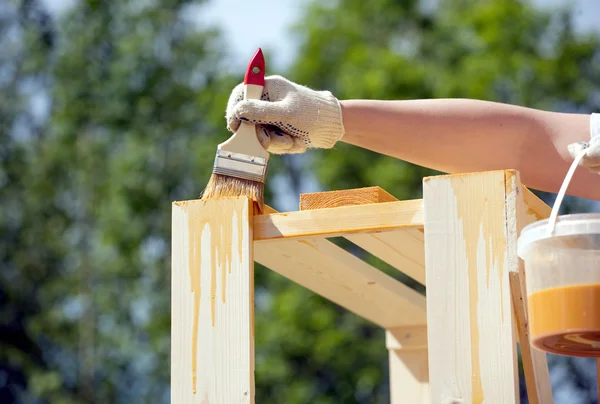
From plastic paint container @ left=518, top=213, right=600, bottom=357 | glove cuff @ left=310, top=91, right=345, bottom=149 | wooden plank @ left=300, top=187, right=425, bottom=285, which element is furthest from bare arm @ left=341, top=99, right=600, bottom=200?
plastic paint container @ left=518, top=213, right=600, bottom=357

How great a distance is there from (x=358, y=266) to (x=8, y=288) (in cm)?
1573

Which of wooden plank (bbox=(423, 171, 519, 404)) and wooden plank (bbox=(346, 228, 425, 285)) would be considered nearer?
wooden plank (bbox=(423, 171, 519, 404))

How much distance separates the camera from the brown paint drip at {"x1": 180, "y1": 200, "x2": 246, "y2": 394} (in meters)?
2.15

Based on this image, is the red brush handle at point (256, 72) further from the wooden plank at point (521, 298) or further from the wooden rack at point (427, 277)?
the wooden plank at point (521, 298)

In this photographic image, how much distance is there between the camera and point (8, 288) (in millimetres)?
17719

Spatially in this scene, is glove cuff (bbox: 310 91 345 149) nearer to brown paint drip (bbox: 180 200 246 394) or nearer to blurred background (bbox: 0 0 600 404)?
brown paint drip (bbox: 180 200 246 394)

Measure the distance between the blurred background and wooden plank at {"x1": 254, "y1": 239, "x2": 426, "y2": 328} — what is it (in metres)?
10.2

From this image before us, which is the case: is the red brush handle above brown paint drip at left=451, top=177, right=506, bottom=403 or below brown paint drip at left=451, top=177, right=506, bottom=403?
above

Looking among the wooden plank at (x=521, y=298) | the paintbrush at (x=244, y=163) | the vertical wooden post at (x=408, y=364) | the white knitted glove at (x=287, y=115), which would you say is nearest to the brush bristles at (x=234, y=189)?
the paintbrush at (x=244, y=163)

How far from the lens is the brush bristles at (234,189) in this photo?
222 centimetres

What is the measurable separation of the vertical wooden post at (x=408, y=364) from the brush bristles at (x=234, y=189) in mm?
1582

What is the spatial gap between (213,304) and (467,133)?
74 cm

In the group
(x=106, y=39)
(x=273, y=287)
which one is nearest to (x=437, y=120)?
(x=273, y=287)

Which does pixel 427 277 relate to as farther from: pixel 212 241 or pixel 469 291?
pixel 212 241
